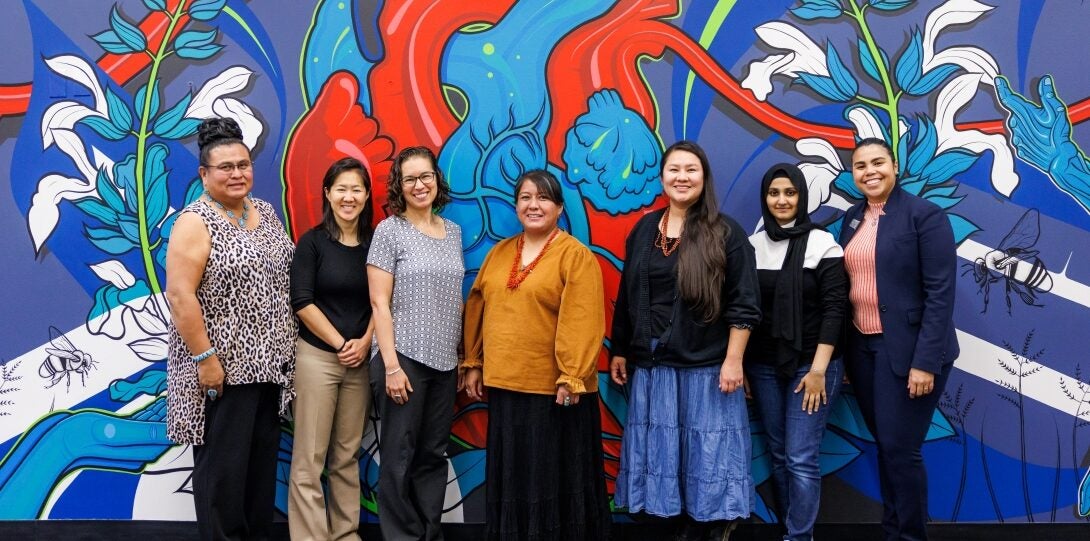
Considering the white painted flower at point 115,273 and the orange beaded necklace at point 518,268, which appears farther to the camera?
the white painted flower at point 115,273

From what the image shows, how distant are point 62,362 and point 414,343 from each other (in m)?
1.81

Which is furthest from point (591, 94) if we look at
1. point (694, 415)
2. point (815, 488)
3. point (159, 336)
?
point (159, 336)

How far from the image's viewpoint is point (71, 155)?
366 centimetres

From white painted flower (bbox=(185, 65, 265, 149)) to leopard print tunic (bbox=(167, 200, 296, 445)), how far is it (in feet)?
2.31

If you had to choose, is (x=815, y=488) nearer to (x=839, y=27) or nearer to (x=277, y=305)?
(x=839, y=27)

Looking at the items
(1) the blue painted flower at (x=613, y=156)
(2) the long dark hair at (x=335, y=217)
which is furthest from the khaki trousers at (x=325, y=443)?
(1) the blue painted flower at (x=613, y=156)

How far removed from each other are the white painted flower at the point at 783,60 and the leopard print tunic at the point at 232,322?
2.25 m

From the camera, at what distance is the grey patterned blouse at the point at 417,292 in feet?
10.4

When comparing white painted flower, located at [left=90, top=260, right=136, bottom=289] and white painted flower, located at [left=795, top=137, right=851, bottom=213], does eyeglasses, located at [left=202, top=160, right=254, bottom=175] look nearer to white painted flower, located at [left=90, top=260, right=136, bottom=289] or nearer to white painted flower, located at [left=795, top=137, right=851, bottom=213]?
white painted flower, located at [left=90, top=260, right=136, bottom=289]

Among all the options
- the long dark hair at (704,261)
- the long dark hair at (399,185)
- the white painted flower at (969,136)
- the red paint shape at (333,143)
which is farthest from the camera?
the red paint shape at (333,143)

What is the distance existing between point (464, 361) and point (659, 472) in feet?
3.05

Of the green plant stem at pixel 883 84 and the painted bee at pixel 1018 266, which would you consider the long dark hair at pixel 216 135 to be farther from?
the painted bee at pixel 1018 266

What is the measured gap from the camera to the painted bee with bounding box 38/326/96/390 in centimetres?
367

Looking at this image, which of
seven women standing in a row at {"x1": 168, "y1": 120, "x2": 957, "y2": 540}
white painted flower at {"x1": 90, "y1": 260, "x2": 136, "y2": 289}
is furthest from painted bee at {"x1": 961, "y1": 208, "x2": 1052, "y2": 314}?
white painted flower at {"x1": 90, "y1": 260, "x2": 136, "y2": 289}
